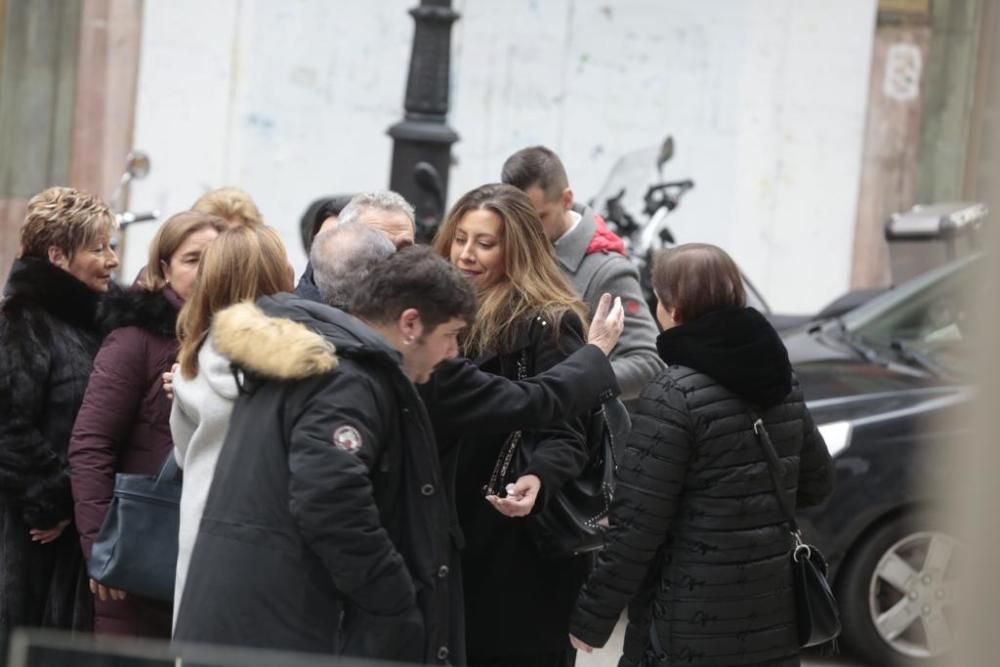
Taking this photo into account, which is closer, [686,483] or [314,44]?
[686,483]

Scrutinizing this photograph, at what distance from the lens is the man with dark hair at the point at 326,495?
11.4 feet

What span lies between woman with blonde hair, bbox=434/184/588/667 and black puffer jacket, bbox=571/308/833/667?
0.58 ft

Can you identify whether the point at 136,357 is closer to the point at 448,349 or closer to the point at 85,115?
the point at 448,349

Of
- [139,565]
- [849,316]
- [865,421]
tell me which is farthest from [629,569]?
[849,316]

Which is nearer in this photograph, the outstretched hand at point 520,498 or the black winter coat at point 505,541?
the outstretched hand at point 520,498

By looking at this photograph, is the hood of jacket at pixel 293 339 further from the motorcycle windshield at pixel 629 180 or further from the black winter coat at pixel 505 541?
the motorcycle windshield at pixel 629 180

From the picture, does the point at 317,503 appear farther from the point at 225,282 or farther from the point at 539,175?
the point at 539,175

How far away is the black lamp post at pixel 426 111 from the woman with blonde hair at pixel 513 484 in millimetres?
6471

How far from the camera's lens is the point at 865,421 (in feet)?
22.3

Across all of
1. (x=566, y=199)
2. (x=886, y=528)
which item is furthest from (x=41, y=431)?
(x=886, y=528)

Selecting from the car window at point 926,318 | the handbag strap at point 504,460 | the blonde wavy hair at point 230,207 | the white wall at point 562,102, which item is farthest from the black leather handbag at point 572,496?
the white wall at point 562,102

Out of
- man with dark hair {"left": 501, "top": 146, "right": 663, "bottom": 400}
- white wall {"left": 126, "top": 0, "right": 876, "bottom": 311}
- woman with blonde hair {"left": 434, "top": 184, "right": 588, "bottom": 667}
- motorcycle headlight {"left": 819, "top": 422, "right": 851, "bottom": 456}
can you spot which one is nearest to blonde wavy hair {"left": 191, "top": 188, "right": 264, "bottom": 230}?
man with dark hair {"left": 501, "top": 146, "right": 663, "bottom": 400}

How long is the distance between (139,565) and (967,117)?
11.9 m

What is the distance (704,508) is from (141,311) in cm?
150
